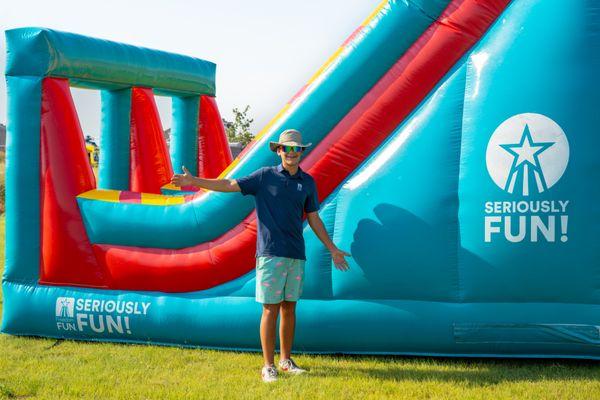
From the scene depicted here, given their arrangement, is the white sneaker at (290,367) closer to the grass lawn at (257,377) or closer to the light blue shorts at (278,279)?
the grass lawn at (257,377)

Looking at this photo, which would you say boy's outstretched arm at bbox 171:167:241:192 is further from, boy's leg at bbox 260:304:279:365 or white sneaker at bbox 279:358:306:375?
white sneaker at bbox 279:358:306:375

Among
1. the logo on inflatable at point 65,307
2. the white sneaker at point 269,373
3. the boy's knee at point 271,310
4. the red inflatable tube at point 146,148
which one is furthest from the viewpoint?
the red inflatable tube at point 146,148

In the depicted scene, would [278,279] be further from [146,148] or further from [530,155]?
[146,148]

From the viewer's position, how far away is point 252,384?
3.84m

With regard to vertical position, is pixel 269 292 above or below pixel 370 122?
below

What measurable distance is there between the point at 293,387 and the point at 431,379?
0.72 m

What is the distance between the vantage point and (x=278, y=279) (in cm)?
397

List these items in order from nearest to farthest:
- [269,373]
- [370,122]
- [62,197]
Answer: [269,373], [370,122], [62,197]

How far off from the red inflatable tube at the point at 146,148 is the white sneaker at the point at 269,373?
11.3ft

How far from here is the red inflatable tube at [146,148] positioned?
23.0 feet

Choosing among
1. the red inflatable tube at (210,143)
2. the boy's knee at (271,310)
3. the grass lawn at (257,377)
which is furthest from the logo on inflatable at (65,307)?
the red inflatable tube at (210,143)

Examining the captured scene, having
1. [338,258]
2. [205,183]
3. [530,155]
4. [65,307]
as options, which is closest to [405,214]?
[338,258]

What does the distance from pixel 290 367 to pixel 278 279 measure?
1.59ft

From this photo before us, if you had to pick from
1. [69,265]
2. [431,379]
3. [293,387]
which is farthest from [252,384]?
[69,265]
